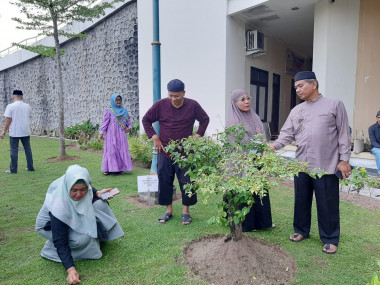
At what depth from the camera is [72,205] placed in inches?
95.3

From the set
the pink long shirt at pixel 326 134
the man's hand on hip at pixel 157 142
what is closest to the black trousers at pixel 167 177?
the man's hand on hip at pixel 157 142

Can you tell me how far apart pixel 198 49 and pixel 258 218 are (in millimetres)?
5678

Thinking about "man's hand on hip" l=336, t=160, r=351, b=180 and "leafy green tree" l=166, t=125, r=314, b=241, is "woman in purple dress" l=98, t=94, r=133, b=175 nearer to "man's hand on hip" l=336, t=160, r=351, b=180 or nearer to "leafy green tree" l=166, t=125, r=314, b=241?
"leafy green tree" l=166, t=125, r=314, b=241

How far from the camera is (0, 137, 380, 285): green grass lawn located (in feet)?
7.93

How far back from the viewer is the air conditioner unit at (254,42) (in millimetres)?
7961

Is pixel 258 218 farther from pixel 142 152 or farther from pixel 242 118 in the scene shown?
pixel 142 152

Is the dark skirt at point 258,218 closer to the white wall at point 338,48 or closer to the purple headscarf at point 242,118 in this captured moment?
the purple headscarf at point 242,118

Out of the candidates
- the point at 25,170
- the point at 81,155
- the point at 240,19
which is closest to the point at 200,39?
the point at 240,19

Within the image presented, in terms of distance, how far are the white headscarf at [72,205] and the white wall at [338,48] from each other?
5.49 meters

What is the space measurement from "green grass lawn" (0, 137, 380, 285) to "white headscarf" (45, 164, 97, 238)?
387 millimetres

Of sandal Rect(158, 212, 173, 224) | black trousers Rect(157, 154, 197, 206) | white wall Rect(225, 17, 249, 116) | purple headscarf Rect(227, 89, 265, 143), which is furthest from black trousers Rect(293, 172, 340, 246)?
white wall Rect(225, 17, 249, 116)

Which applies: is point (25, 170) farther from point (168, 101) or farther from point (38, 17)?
point (168, 101)

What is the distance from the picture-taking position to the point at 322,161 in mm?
2795

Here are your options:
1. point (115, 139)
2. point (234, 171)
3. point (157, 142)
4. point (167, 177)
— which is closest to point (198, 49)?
point (115, 139)
